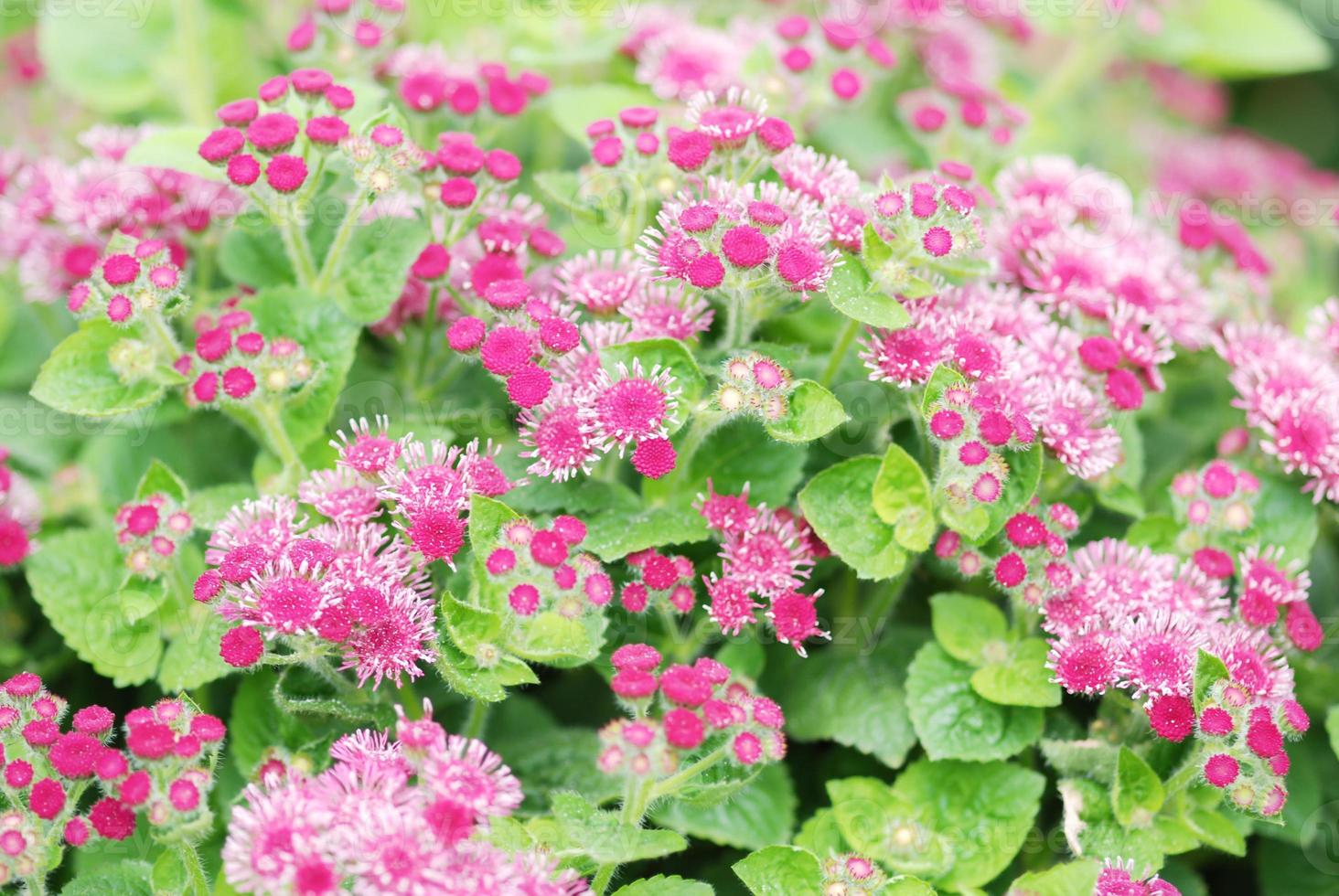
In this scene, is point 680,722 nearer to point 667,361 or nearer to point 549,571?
point 549,571

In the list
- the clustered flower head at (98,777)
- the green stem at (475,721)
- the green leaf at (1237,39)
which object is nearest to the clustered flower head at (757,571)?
the green stem at (475,721)

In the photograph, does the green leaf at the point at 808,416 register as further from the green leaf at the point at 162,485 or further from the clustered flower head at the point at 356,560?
the green leaf at the point at 162,485

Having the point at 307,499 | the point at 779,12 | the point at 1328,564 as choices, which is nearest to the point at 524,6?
the point at 779,12

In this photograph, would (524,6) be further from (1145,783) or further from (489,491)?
(1145,783)

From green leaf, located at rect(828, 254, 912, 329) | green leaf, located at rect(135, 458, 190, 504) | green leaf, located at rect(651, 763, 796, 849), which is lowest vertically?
green leaf, located at rect(651, 763, 796, 849)

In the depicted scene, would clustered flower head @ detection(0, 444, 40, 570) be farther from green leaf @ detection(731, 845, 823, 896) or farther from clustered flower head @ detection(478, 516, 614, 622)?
green leaf @ detection(731, 845, 823, 896)

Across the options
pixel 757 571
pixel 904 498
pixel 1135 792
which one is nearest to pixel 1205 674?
pixel 1135 792

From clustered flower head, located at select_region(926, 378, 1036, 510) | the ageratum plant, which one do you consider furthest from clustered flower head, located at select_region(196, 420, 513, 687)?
clustered flower head, located at select_region(926, 378, 1036, 510)

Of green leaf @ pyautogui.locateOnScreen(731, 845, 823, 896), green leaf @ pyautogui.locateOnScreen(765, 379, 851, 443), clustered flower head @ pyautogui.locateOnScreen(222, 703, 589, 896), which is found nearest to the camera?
clustered flower head @ pyautogui.locateOnScreen(222, 703, 589, 896)
